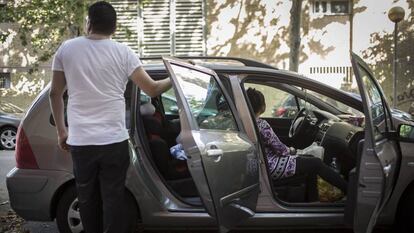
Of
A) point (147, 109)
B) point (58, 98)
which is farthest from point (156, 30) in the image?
point (58, 98)

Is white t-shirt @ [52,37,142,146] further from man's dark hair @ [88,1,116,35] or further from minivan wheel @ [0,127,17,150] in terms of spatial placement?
minivan wheel @ [0,127,17,150]

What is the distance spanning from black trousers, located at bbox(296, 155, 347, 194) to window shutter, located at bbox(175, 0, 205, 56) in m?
13.3

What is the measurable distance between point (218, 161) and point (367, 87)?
45.4 inches

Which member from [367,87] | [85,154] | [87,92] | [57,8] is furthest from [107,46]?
[57,8]

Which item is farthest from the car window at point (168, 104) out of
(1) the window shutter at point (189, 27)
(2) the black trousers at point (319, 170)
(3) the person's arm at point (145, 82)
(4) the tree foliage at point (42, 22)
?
(1) the window shutter at point (189, 27)

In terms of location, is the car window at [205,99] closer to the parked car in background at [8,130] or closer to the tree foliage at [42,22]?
the parked car in background at [8,130]

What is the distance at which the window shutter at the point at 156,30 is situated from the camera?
17750 mm

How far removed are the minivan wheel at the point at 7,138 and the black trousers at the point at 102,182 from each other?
10.8 metres

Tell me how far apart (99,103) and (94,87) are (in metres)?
→ 0.10

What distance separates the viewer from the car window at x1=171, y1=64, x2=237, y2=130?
3.79 metres

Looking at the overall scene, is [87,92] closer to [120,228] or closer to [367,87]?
[120,228]

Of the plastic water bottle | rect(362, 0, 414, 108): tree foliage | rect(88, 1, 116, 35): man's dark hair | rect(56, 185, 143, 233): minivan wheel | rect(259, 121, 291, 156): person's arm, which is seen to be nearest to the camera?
rect(88, 1, 116, 35): man's dark hair

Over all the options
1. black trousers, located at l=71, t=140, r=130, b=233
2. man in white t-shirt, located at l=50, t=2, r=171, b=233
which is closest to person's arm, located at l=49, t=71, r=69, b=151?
man in white t-shirt, located at l=50, t=2, r=171, b=233

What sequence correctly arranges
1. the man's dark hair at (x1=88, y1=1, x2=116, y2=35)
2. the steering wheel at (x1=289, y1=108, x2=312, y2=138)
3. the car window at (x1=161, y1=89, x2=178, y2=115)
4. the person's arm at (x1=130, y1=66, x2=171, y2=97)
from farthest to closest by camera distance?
the steering wheel at (x1=289, y1=108, x2=312, y2=138)
the car window at (x1=161, y1=89, x2=178, y2=115)
the person's arm at (x1=130, y1=66, x2=171, y2=97)
the man's dark hair at (x1=88, y1=1, x2=116, y2=35)
